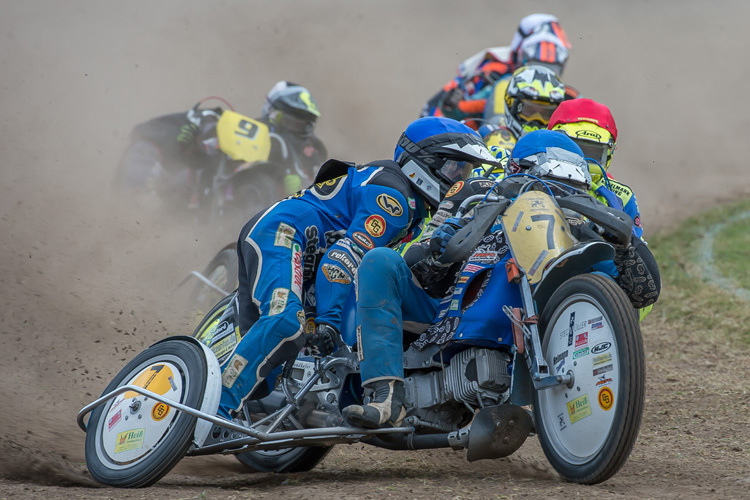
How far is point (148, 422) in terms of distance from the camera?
4691 millimetres

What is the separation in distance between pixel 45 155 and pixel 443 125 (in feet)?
34.9

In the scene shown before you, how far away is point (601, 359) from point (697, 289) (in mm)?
7003

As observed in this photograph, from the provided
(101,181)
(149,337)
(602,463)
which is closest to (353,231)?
(602,463)

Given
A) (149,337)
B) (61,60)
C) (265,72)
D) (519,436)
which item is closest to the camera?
(519,436)

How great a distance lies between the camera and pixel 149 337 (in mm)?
8375

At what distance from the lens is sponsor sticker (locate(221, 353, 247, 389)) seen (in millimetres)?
4832

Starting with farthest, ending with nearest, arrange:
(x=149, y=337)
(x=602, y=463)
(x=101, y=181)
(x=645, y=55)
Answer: (x=645, y=55), (x=101, y=181), (x=149, y=337), (x=602, y=463)

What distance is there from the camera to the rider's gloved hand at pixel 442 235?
4.49 metres

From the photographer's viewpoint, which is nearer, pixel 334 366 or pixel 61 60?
pixel 334 366

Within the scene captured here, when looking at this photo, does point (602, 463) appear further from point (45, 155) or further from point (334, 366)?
point (45, 155)

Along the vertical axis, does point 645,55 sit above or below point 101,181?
above

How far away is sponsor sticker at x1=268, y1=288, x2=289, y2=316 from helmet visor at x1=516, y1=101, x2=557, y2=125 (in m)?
3.89

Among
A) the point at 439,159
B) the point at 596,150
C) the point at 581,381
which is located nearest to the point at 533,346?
the point at 581,381

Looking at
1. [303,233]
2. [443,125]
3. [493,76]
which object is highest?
[493,76]
